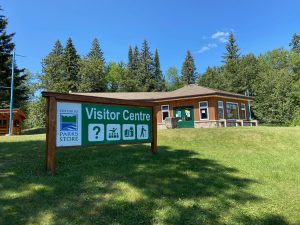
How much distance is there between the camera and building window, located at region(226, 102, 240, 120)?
24656mm

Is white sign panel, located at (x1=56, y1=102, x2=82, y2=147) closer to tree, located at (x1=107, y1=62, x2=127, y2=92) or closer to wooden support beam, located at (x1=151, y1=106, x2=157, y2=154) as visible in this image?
wooden support beam, located at (x1=151, y1=106, x2=157, y2=154)

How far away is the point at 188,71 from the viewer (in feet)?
224

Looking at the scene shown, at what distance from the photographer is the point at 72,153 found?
827 cm

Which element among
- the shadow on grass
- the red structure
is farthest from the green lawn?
the red structure

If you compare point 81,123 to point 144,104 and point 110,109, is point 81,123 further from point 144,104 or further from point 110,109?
point 144,104

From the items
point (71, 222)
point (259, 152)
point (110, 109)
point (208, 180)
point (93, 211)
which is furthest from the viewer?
point (259, 152)

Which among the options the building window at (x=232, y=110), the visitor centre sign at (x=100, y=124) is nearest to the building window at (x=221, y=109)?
the building window at (x=232, y=110)

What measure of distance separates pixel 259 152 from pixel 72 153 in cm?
658

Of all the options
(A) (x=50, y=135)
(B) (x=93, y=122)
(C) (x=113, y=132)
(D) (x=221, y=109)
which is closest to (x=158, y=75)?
(D) (x=221, y=109)

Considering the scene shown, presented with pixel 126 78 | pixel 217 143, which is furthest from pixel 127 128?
pixel 126 78

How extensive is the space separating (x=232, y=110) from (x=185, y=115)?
4418mm

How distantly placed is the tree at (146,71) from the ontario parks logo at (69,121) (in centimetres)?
5110

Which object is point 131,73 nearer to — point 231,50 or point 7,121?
point 231,50

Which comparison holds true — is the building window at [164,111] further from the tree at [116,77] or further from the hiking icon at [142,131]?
the tree at [116,77]
